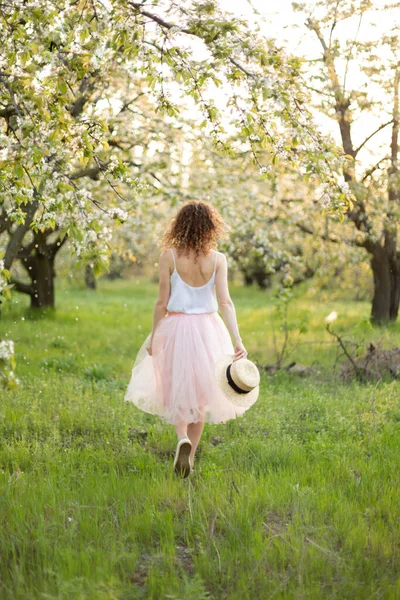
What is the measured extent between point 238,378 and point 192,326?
2.25 ft

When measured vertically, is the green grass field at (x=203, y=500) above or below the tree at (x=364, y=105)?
below

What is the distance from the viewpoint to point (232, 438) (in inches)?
260

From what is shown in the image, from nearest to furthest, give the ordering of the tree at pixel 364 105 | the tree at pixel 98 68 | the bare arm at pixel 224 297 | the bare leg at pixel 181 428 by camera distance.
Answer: the tree at pixel 98 68, the bare leg at pixel 181 428, the bare arm at pixel 224 297, the tree at pixel 364 105

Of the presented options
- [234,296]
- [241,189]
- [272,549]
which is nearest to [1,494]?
[272,549]

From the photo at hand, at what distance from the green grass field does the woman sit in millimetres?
492

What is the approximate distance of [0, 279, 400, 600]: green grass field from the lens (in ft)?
12.5

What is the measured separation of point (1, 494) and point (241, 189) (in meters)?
10.4

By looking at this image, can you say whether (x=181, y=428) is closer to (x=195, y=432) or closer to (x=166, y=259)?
(x=195, y=432)

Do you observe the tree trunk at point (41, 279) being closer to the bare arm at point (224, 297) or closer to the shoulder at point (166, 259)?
the shoulder at point (166, 259)

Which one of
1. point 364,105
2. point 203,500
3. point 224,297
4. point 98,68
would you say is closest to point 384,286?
point 364,105

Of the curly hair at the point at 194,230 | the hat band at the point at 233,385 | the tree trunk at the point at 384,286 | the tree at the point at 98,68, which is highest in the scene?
the tree at the point at 98,68

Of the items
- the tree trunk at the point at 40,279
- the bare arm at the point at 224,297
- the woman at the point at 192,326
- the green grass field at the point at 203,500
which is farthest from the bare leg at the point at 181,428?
the tree trunk at the point at 40,279

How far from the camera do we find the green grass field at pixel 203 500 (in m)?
3.81

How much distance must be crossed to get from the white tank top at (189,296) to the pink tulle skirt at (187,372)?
60mm
